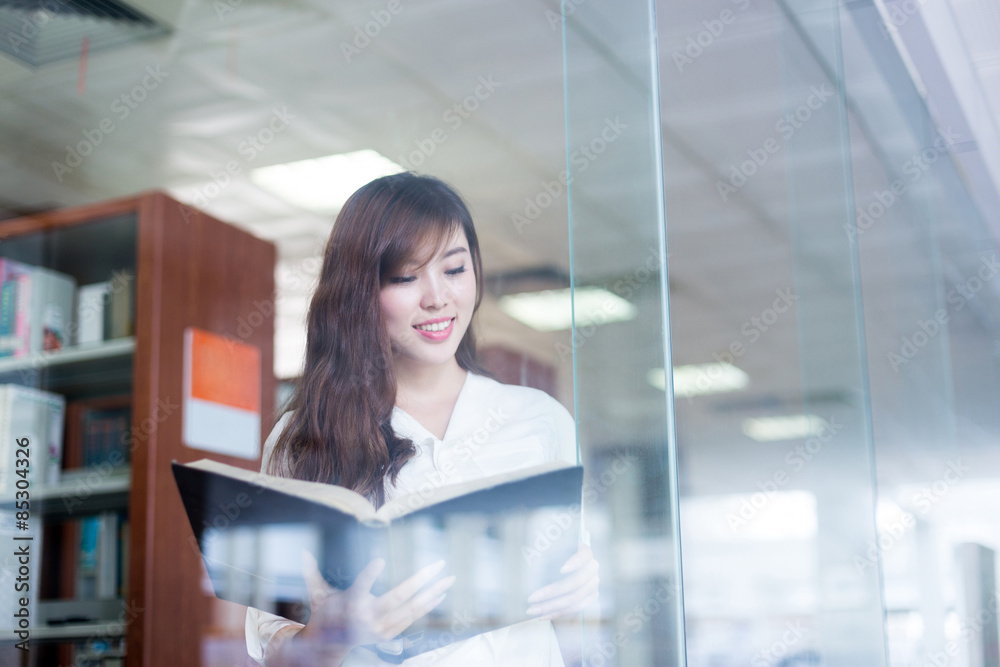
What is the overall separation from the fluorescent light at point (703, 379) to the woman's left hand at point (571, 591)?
12.1 inches

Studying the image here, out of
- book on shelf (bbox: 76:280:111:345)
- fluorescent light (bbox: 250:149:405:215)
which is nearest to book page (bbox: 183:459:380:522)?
fluorescent light (bbox: 250:149:405:215)

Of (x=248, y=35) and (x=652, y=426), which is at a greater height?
(x=248, y=35)

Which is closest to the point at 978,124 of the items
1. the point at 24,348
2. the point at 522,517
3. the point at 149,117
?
the point at 522,517

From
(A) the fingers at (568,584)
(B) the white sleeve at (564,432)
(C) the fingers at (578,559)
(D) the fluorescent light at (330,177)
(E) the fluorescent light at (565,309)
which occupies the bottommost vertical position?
(A) the fingers at (568,584)

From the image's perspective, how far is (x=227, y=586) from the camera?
5.13 feet

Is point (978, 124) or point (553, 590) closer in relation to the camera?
point (553, 590)

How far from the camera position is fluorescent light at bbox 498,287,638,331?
1.54 metres

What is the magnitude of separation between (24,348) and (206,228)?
0.55m

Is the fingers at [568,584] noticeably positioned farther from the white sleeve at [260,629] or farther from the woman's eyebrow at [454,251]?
the woman's eyebrow at [454,251]

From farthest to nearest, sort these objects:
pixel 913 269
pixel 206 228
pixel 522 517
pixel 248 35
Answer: pixel 248 35 < pixel 206 228 < pixel 913 269 < pixel 522 517

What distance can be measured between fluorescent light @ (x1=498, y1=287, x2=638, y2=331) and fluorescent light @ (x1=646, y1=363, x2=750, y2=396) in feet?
0.38

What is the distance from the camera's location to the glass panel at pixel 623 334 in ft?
4.70

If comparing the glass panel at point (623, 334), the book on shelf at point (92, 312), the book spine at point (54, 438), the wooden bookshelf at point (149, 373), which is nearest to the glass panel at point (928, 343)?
the glass panel at point (623, 334)

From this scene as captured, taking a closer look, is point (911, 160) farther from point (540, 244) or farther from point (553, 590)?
point (553, 590)
